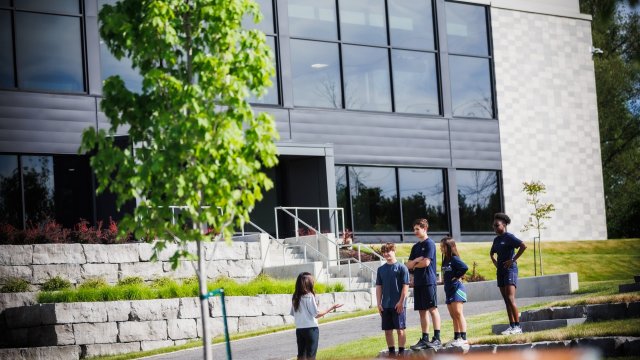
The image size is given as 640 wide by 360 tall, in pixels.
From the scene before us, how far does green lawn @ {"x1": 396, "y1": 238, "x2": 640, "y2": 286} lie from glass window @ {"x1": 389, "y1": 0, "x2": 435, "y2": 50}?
6.57m

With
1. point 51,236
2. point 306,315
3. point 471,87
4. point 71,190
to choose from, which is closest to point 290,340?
point 306,315

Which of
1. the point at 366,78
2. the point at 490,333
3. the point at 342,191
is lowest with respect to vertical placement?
the point at 490,333

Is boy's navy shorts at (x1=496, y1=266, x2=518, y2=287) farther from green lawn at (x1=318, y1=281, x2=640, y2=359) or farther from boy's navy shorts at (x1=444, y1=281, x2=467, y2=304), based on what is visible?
boy's navy shorts at (x1=444, y1=281, x2=467, y2=304)

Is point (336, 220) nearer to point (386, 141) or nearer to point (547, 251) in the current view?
point (386, 141)

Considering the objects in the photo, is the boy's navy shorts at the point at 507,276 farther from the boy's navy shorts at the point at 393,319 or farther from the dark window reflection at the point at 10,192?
the dark window reflection at the point at 10,192

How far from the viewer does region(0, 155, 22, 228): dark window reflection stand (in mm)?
25875

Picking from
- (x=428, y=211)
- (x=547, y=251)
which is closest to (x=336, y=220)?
(x=428, y=211)

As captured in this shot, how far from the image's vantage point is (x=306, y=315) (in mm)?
13391

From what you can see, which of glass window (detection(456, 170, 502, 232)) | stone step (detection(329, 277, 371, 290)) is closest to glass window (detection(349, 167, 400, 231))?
glass window (detection(456, 170, 502, 232))

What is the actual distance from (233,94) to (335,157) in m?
19.3

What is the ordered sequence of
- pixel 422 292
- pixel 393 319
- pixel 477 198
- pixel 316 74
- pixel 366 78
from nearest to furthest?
pixel 393 319 → pixel 422 292 → pixel 316 74 → pixel 366 78 → pixel 477 198

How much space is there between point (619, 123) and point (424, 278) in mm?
33999

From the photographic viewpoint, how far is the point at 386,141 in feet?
107

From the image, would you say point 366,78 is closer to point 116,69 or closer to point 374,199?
point 374,199
